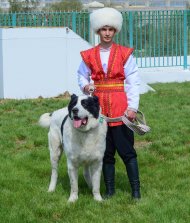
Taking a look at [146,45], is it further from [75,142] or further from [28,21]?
[75,142]

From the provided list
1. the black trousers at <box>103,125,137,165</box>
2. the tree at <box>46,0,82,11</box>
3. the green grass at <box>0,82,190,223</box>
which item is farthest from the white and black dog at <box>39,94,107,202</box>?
the tree at <box>46,0,82,11</box>

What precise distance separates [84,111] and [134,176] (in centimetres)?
99

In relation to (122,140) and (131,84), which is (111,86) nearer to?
(131,84)

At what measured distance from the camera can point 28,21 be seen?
15695 mm

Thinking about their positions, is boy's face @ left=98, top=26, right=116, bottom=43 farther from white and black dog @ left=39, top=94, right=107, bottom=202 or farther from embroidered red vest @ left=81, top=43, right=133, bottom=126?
white and black dog @ left=39, top=94, right=107, bottom=202

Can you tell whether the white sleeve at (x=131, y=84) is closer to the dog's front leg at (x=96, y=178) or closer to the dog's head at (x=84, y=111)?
the dog's head at (x=84, y=111)

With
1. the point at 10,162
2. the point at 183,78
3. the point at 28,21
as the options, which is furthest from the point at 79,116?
the point at 183,78

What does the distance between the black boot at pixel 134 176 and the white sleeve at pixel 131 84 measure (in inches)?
23.2

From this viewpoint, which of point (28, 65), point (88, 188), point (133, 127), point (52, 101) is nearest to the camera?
point (133, 127)

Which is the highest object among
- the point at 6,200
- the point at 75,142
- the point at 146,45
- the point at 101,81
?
the point at 146,45

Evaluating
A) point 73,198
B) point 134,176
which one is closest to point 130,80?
point 134,176

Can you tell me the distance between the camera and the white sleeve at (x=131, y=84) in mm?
5051

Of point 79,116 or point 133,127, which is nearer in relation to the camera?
point 79,116

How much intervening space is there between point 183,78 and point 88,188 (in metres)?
12.2
